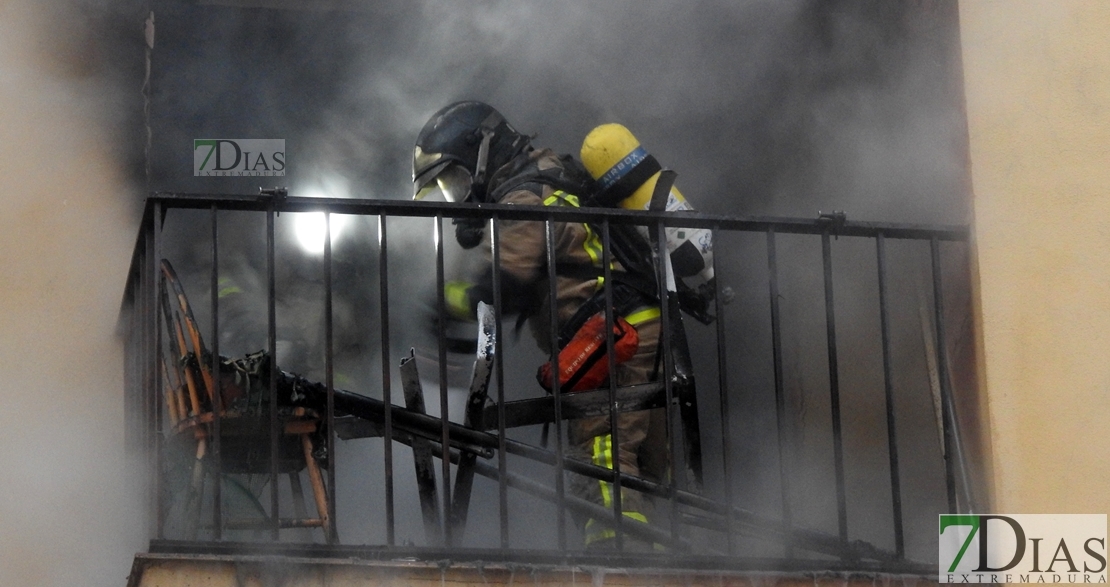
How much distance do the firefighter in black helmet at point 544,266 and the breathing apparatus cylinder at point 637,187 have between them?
0.13m

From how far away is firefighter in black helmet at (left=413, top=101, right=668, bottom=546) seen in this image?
4.67 meters

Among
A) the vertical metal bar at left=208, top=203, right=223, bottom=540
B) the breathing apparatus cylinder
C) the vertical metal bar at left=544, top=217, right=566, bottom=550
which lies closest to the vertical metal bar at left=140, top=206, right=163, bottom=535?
the vertical metal bar at left=208, top=203, right=223, bottom=540

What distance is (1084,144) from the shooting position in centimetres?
405

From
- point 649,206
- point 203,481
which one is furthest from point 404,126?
point 203,481

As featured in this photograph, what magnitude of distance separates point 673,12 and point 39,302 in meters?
3.41

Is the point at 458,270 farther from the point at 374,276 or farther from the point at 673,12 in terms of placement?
the point at 673,12

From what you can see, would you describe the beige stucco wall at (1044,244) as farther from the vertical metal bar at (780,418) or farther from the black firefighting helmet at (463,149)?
the black firefighting helmet at (463,149)

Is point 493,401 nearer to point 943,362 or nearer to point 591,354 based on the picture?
point 591,354

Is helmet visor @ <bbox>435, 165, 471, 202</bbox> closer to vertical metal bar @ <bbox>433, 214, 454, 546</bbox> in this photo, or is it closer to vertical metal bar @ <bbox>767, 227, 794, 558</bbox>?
vertical metal bar @ <bbox>433, 214, 454, 546</bbox>

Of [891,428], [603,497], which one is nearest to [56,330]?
[603,497]

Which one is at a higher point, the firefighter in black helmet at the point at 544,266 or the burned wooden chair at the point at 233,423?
the firefighter in black helmet at the point at 544,266

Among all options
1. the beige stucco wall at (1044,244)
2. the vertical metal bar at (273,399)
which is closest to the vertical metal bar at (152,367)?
the vertical metal bar at (273,399)

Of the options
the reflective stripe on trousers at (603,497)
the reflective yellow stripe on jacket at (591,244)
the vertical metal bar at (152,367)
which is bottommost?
the reflective stripe on trousers at (603,497)

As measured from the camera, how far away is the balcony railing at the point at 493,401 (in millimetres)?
3865
